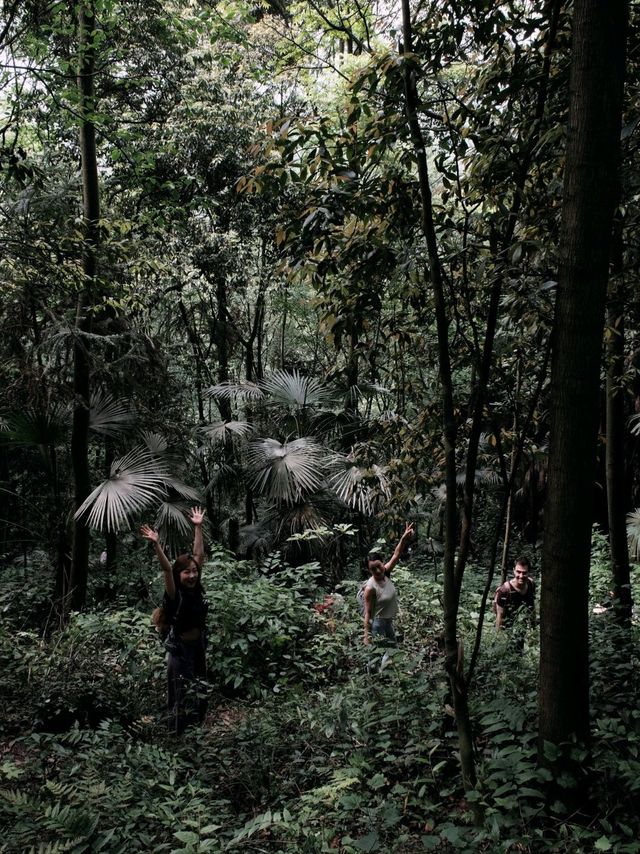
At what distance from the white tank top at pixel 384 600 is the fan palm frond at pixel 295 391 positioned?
511 centimetres

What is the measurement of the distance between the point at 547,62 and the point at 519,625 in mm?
5013

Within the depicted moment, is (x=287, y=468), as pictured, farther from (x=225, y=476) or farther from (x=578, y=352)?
(x=578, y=352)

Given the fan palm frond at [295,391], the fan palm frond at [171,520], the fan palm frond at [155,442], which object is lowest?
the fan palm frond at [171,520]

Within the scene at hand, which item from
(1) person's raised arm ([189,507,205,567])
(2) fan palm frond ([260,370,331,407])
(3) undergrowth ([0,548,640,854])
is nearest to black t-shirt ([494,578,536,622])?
(3) undergrowth ([0,548,640,854])

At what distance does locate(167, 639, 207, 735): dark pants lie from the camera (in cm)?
564

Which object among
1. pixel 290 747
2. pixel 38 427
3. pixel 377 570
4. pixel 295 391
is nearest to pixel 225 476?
pixel 295 391

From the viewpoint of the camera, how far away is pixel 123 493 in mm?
8250

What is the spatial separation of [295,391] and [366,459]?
660 cm

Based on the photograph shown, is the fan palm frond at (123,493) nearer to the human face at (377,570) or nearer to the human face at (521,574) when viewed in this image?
the human face at (377,570)

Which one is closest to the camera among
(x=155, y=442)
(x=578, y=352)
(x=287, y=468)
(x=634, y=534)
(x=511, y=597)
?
(x=578, y=352)

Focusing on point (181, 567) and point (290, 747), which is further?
point (181, 567)

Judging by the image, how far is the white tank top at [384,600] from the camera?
7.25 m

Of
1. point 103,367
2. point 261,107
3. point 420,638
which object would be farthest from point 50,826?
point 261,107

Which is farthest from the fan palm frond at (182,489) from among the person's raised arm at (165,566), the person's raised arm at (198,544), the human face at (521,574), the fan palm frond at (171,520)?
the human face at (521,574)
